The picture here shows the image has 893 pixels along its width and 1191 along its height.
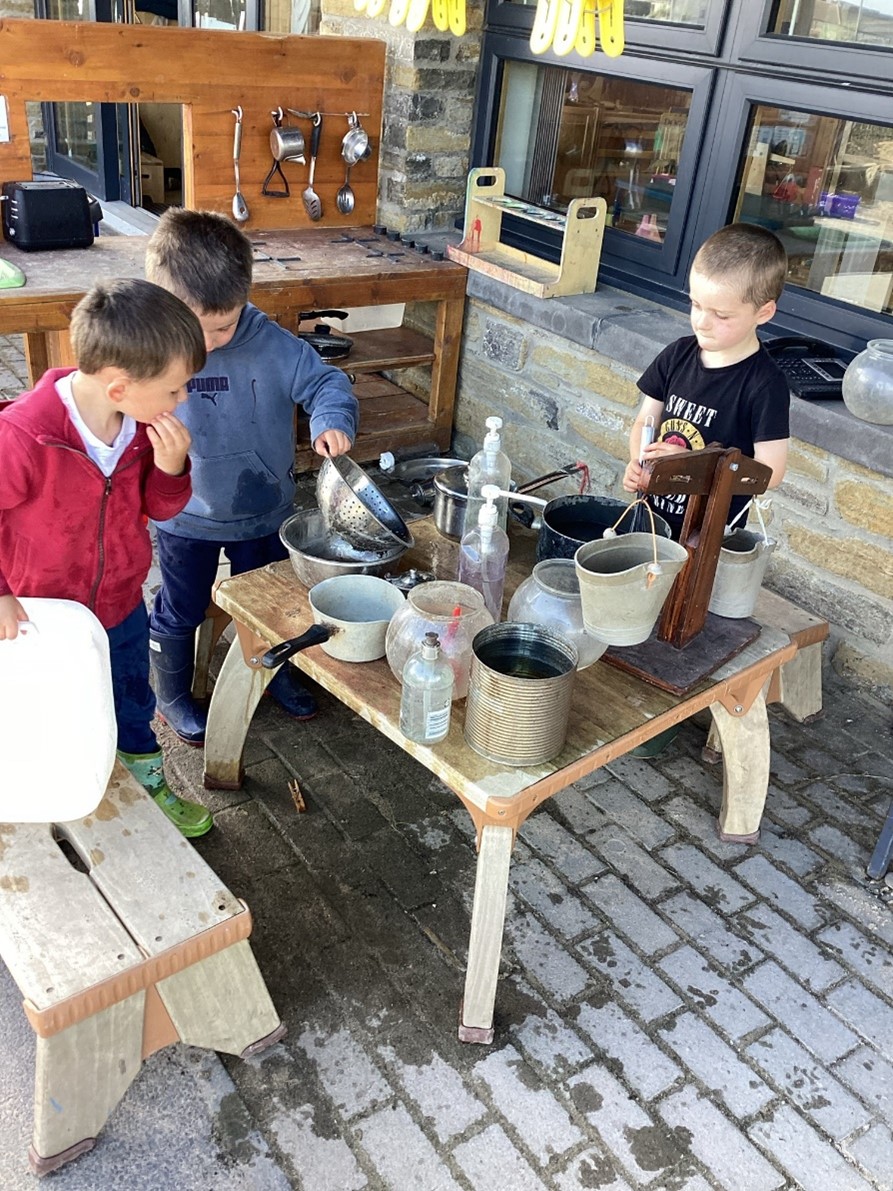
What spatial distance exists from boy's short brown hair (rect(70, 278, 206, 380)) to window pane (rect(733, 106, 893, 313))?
274cm

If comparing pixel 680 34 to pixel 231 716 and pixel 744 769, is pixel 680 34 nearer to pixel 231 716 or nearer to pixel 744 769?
pixel 744 769

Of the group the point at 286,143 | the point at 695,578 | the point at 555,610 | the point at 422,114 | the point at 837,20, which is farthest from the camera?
the point at 422,114

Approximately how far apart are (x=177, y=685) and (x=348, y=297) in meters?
2.02

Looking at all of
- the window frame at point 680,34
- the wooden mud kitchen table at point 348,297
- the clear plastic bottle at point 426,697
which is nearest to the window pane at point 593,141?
the window frame at point 680,34

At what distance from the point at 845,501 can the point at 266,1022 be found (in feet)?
8.15

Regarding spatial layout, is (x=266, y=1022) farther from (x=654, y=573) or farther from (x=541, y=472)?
(x=541, y=472)

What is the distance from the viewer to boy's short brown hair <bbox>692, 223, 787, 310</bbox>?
2584mm

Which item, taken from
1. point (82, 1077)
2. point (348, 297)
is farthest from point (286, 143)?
point (82, 1077)

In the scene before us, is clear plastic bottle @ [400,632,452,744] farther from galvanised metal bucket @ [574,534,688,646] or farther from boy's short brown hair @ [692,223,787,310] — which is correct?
boy's short brown hair @ [692,223,787,310]

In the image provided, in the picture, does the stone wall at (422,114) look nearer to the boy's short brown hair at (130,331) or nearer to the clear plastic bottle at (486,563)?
the clear plastic bottle at (486,563)

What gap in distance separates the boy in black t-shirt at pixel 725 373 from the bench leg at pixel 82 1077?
162 cm

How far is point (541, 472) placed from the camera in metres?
4.75

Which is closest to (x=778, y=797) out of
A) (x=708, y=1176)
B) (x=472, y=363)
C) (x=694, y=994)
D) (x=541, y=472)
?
(x=694, y=994)

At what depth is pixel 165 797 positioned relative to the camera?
2.71m
